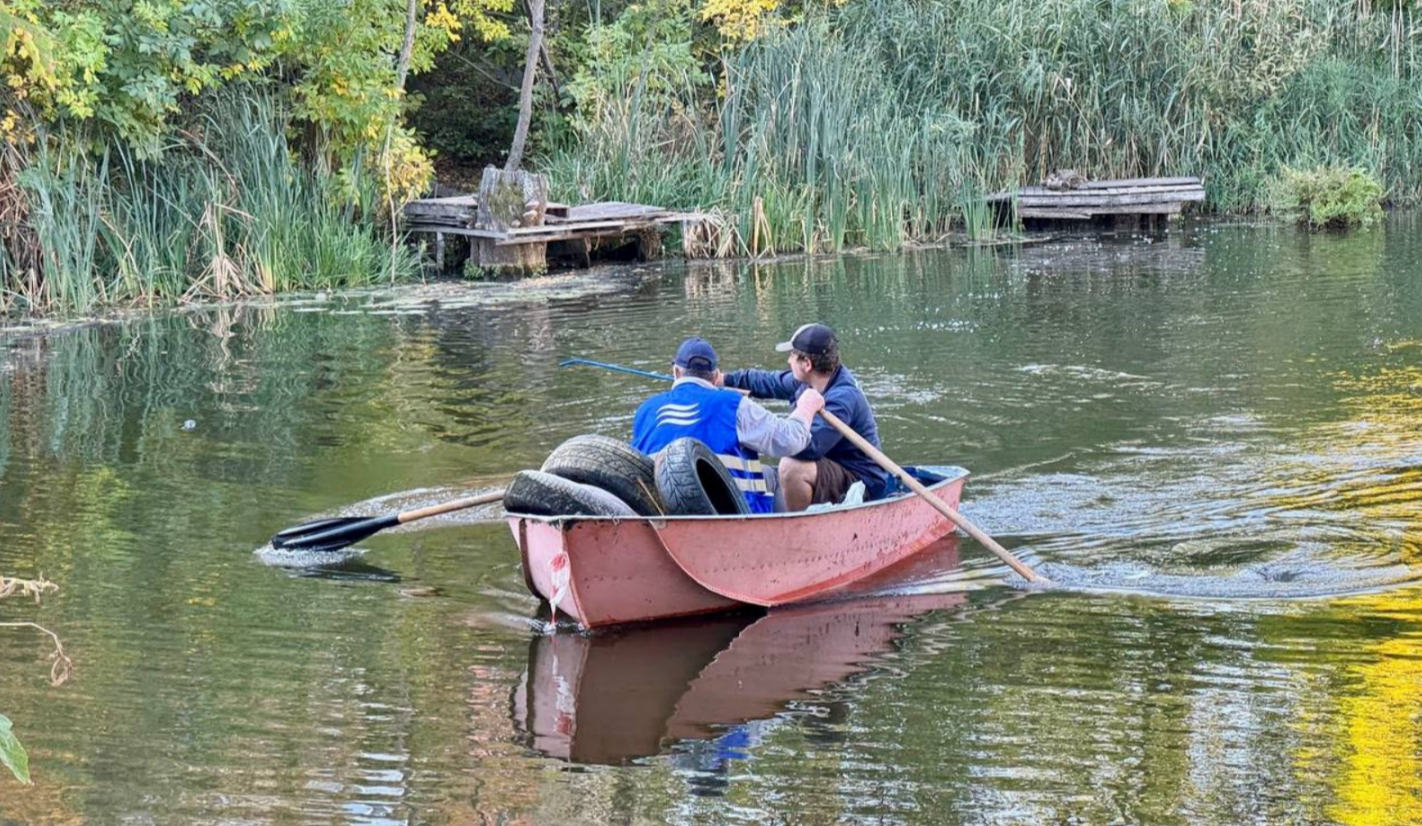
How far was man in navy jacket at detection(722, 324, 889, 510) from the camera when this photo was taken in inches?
338

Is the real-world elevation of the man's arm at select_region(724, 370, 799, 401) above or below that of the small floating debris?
above

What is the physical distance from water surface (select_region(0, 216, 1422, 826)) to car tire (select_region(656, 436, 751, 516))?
54 centimetres

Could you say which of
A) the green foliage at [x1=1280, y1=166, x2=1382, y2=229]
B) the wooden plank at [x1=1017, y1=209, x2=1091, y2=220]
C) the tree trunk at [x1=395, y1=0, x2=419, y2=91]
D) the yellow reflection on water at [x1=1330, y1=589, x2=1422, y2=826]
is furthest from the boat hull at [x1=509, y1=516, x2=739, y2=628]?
the green foliage at [x1=1280, y1=166, x2=1382, y2=229]

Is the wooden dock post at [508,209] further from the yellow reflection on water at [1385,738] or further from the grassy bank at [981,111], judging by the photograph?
the yellow reflection on water at [1385,738]

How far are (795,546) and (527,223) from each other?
1385 centimetres

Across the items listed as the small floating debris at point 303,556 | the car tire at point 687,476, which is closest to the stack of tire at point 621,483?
the car tire at point 687,476

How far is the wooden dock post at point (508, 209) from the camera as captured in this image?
21031 mm

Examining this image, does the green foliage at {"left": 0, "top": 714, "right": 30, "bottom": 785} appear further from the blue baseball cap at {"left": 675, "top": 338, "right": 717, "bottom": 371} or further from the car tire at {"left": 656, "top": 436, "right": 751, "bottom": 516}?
the blue baseball cap at {"left": 675, "top": 338, "right": 717, "bottom": 371}

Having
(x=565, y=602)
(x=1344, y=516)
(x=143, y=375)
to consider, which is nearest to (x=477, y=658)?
(x=565, y=602)

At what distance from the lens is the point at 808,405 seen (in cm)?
842

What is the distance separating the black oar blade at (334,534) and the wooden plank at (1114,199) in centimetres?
1790

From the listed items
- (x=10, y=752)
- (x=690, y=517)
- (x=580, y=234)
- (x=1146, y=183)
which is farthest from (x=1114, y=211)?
(x=10, y=752)

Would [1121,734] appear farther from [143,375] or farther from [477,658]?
[143,375]

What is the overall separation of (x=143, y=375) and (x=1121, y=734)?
1085 centimetres
